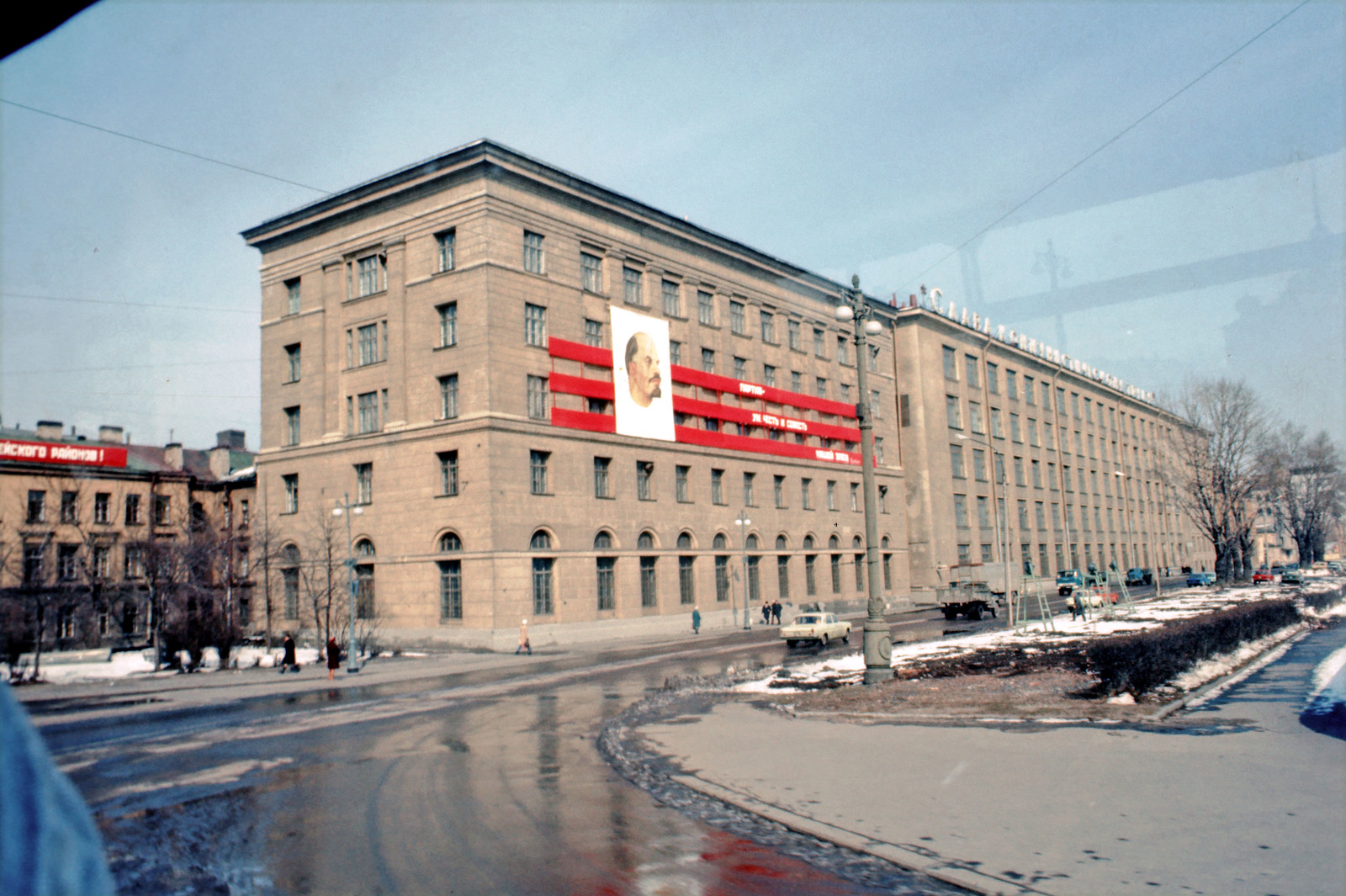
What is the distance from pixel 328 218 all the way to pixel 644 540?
24.3 meters

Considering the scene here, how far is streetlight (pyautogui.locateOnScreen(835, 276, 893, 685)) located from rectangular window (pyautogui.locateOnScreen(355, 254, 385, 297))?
106 feet

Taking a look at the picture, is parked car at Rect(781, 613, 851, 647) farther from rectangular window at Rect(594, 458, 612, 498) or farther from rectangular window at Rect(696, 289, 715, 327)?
rectangular window at Rect(696, 289, 715, 327)

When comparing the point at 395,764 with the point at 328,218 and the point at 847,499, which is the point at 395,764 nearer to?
the point at 328,218

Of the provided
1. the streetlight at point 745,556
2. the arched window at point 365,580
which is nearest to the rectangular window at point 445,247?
the arched window at point 365,580

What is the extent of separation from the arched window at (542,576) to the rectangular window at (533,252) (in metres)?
13.0

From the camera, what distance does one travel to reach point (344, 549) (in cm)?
4678

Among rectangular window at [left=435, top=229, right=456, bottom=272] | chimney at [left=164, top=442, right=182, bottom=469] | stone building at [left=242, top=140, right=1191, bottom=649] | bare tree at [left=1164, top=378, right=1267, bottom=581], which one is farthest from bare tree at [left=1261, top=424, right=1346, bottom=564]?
chimney at [left=164, top=442, right=182, bottom=469]

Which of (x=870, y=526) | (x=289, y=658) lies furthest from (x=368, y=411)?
(x=870, y=526)

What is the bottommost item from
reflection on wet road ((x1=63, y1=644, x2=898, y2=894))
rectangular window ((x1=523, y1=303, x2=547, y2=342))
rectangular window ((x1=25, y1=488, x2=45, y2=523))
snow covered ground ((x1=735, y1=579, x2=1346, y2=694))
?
snow covered ground ((x1=735, y1=579, x2=1346, y2=694))

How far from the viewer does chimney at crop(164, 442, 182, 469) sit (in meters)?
57.7

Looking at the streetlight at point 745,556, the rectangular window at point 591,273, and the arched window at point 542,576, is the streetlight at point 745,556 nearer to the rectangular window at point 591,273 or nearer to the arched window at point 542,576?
the arched window at point 542,576

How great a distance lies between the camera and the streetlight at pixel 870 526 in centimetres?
2000

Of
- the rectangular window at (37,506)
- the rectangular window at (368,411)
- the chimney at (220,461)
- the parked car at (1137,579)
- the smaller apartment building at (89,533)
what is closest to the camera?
the smaller apartment building at (89,533)

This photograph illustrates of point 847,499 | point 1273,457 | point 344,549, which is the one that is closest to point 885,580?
point 847,499
